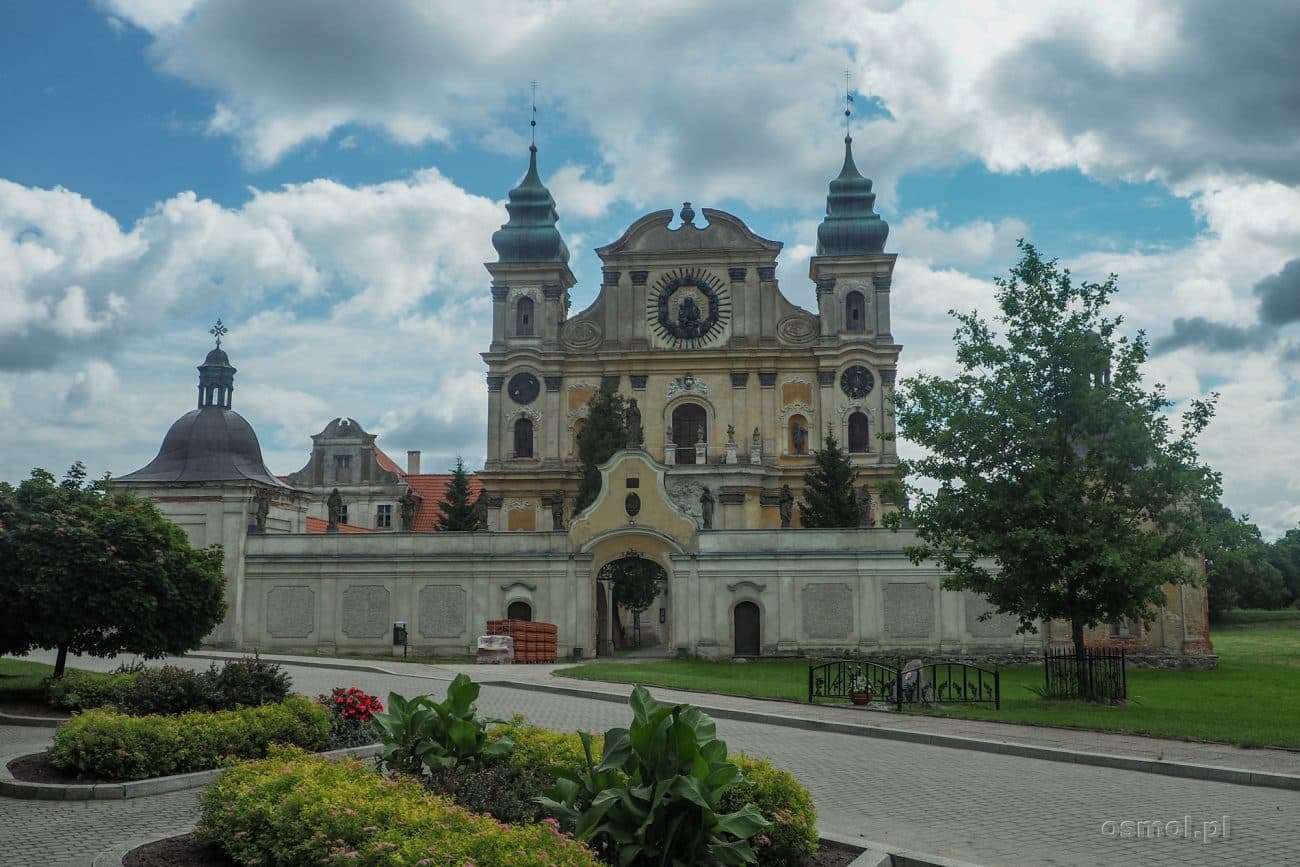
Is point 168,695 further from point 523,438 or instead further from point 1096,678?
point 523,438

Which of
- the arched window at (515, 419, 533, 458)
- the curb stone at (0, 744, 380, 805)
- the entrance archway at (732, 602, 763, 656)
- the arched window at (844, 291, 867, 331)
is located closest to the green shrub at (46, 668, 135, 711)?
the curb stone at (0, 744, 380, 805)

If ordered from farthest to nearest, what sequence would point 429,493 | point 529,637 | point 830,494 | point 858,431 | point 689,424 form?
point 429,493 → point 689,424 → point 858,431 → point 830,494 → point 529,637

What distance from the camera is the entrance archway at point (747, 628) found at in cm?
3922

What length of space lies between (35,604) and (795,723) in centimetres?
1363

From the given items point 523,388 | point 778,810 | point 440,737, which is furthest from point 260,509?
point 778,810

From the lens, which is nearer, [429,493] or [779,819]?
[779,819]

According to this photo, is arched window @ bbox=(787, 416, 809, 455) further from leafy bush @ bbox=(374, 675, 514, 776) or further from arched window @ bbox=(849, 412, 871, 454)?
leafy bush @ bbox=(374, 675, 514, 776)

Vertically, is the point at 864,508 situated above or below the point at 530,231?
below

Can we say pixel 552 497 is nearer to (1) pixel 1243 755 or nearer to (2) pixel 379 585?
(2) pixel 379 585

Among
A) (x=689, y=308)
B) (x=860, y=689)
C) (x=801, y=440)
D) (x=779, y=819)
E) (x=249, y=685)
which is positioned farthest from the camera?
(x=689, y=308)

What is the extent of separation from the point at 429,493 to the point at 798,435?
26913 mm

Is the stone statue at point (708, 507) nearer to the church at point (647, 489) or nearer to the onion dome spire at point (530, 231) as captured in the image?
the church at point (647, 489)

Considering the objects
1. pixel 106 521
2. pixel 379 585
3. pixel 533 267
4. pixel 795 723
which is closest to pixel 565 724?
pixel 795 723

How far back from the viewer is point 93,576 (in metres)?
20.6
